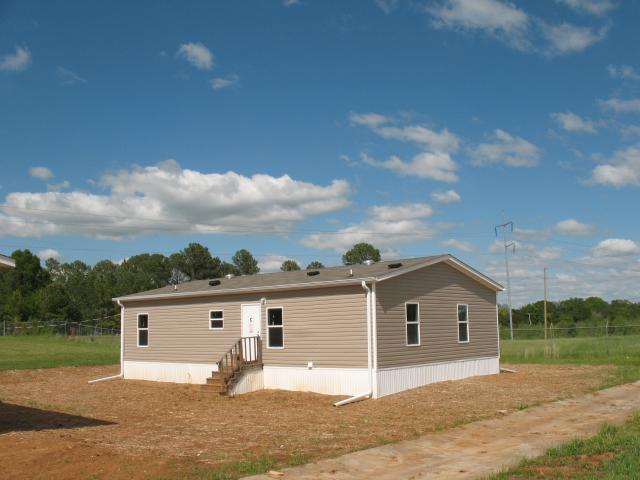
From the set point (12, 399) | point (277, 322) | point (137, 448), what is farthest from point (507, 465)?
point (12, 399)

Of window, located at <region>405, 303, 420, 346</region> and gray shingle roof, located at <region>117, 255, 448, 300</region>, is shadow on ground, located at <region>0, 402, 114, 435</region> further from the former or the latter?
window, located at <region>405, 303, 420, 346</region>

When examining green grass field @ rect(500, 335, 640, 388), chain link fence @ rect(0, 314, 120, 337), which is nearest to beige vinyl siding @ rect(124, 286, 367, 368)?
green grass field @ rect(500, 335, 640, 388)

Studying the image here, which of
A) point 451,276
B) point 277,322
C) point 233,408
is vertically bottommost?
point 233,408

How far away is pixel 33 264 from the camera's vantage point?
93125 mm

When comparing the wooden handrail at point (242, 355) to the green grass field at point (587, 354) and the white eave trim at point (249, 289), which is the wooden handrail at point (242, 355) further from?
the green grass field at point (587, 354)

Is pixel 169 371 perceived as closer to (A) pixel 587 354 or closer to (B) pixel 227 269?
(A) pixel 587 354

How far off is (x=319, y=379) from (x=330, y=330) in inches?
55.7

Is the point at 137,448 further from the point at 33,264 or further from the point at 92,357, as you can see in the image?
the point at 33,264

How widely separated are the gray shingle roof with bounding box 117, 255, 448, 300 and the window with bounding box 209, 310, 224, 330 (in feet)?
2.41

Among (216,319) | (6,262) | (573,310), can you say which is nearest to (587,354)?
(216,319)

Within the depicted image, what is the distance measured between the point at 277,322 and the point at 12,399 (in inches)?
303

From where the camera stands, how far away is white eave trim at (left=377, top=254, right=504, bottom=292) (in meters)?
17.6

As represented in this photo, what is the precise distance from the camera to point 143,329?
23812mm

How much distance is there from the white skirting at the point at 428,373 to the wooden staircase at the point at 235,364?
13.8 feet
